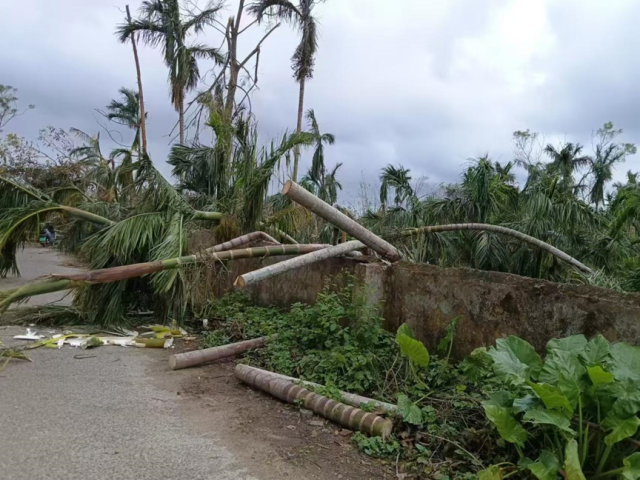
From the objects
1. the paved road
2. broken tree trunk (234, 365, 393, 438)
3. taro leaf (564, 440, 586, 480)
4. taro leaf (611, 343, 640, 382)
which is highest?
taro leaf (611, 343, 640, 382)

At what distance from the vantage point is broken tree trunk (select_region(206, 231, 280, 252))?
733cm

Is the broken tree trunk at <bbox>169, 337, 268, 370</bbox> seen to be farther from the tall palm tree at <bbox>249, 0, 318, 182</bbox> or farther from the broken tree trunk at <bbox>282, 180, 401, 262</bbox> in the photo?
the tall palm tree at <bbox>249, 0, 318, 182</bbox>

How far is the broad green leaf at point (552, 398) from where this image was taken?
2457 millimetres

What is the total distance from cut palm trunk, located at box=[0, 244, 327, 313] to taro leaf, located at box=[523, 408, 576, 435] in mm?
4780

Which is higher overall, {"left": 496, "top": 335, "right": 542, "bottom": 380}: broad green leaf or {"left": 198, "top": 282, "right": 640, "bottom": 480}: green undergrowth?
{"left": 496, "top": 335, "right": 542, "bottom": 380}: broad green leaf

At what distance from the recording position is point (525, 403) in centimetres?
264

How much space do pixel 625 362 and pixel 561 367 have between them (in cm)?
34

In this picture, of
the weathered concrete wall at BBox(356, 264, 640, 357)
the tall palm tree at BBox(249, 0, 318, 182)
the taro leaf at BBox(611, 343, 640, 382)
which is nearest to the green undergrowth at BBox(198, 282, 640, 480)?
the taro leaf at BBox(611, 343, 640, 382)

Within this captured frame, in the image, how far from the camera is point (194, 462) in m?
3.11

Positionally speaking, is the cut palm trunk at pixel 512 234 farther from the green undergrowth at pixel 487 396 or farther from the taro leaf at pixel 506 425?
the taro leaf at pixel 506 425

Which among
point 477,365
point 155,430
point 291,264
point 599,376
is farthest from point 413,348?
point 155,430

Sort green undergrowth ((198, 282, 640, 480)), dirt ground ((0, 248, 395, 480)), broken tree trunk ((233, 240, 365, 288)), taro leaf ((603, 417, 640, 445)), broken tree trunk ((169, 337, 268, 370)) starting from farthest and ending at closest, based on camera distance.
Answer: broken tree trunk ((169, 337, 268, 370)), broken tree trunk ((233, 240, 365, 288)), dirt ground ((0, 248, 395, 480)), green undergrowth ((198, 282, 640, 480)), taro leaf ((603, 417, 640, 445))

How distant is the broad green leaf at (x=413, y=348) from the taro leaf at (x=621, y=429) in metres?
1.46

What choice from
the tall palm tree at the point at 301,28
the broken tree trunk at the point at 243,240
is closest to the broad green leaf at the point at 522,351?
the broken tree trunk at the point at 243,240
